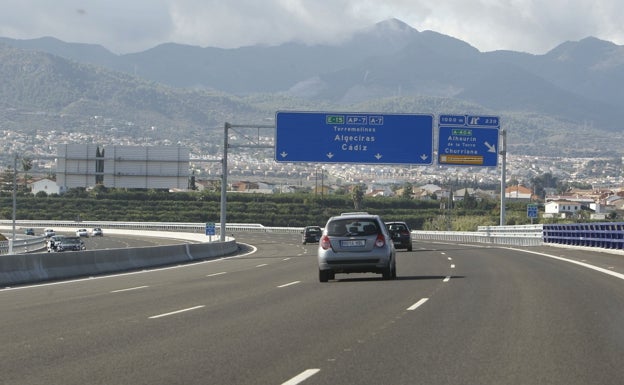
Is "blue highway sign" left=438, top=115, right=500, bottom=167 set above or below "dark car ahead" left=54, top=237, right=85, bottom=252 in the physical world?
above

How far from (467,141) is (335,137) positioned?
8514 mm

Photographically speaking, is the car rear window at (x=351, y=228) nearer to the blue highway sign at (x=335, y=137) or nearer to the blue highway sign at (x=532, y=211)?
the blue highway sign at (x=335, y=137)

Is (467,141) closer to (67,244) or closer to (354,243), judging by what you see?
(67,244)

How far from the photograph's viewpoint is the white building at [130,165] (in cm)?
5809

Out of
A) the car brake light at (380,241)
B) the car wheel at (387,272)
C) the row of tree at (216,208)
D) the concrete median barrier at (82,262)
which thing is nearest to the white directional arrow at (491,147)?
the concrete median barrier at (82,262)

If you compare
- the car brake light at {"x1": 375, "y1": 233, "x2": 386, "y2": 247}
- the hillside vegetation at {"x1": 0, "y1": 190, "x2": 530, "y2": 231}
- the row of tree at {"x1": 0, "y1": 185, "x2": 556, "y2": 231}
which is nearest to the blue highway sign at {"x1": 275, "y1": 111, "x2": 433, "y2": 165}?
the car brake light at {"x1": 375, "y1": 233, "x2": 386, "y2": 247}

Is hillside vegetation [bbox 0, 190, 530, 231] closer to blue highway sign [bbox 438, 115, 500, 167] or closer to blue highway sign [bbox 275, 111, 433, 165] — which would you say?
blue highway sign [bbox 438, 115, 500, 167]

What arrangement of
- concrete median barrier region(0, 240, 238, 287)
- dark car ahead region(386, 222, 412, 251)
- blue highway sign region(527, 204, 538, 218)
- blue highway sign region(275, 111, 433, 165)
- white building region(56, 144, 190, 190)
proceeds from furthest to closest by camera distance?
blue highway sign region(527, 204, 538, 218)
white building region(56, 144, 190, 190)
blue highway sign region(275, 111, 433, 165)
dark car ahead region(386, 222, 412, 251)
concrete median barrier region(0, 240, 238, 287)

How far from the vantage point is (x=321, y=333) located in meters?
13.9

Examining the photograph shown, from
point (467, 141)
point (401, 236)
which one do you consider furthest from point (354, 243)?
point (467, 141)

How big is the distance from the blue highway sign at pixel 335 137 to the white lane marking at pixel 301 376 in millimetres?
46328

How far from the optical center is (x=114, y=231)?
115312mm

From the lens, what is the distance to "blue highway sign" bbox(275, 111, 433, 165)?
5697 centimetres

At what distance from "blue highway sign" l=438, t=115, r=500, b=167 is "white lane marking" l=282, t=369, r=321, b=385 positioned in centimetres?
5081
